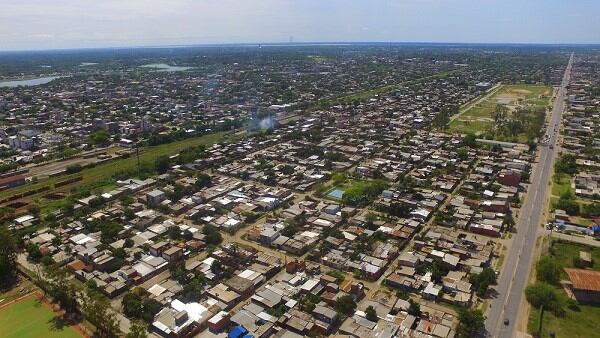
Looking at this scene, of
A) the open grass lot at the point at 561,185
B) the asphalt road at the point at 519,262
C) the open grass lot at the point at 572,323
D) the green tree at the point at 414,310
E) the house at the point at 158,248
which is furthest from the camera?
the open grass lot at the point at 561,185

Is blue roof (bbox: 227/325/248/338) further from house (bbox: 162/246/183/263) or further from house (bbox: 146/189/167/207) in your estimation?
house (bbox: 146/189/167/207)

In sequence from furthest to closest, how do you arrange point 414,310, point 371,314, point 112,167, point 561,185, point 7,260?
1. point 112,167
2. point 561,185
3. point 7,260
4. point 414,310
5. point 371,314

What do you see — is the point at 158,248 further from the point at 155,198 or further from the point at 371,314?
the point at 371,314

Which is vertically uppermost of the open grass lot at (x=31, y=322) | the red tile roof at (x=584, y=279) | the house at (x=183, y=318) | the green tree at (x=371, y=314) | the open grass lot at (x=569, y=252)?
the red tile roof at (x=584, y=279)

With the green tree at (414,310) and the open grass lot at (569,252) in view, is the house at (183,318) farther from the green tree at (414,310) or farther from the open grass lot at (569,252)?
the open grass lot at (569,252)

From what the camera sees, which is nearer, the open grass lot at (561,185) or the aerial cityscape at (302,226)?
the aerial cityscape at (302,226)

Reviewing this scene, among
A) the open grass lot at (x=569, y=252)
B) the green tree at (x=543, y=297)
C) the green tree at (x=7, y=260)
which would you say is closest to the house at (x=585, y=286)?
the green tree at (x=543, y=297)

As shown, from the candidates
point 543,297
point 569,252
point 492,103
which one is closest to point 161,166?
point 543,297
